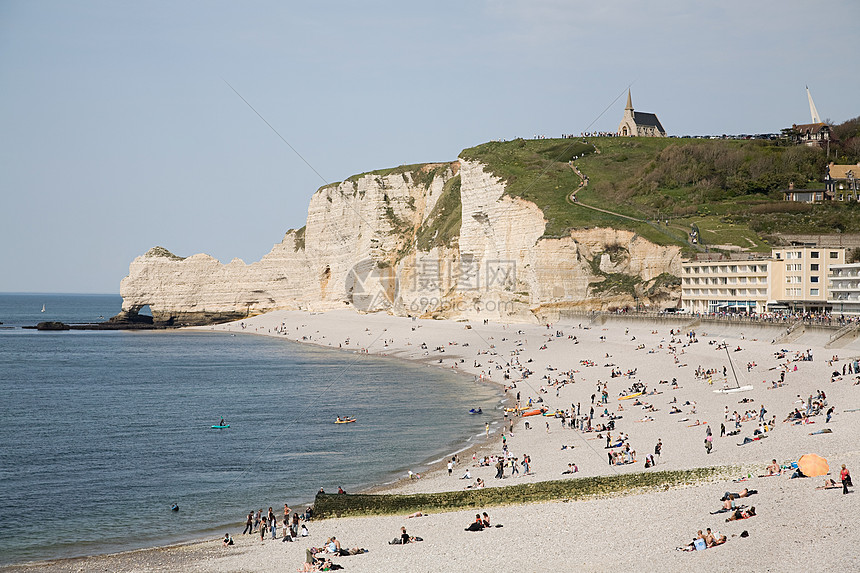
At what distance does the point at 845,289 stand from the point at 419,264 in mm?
48076

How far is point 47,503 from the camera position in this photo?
79.6ft

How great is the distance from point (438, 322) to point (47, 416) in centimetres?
4323

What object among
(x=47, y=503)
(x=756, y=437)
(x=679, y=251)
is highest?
(x=679, y=251)

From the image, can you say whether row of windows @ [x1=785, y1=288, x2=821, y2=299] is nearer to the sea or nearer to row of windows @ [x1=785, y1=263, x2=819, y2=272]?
row of windows @ [x1=785, y1=263, x2=819, y2=272]

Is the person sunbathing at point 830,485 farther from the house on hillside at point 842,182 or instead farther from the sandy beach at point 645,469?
the house on hillside at point 842,182

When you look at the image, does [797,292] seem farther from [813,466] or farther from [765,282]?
[813,466]

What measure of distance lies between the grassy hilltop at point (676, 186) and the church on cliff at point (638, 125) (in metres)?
14.0

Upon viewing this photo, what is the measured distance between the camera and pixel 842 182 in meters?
81.2

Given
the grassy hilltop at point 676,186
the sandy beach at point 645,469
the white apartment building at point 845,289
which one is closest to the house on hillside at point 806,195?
the grassy hilltop at point 676,186

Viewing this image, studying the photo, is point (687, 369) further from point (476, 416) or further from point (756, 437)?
point (756, 437)

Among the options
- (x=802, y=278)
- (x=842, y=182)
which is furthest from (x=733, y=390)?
(x=842, y=182)

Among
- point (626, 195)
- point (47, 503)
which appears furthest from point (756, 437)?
point (626, 195)

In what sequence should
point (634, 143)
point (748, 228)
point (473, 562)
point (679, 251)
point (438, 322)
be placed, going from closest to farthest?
point (473, 562) → point (679, 251) → point (748, 228) → point (438, 322) → point (634, 143)

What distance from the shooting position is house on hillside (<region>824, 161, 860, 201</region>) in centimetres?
7825
